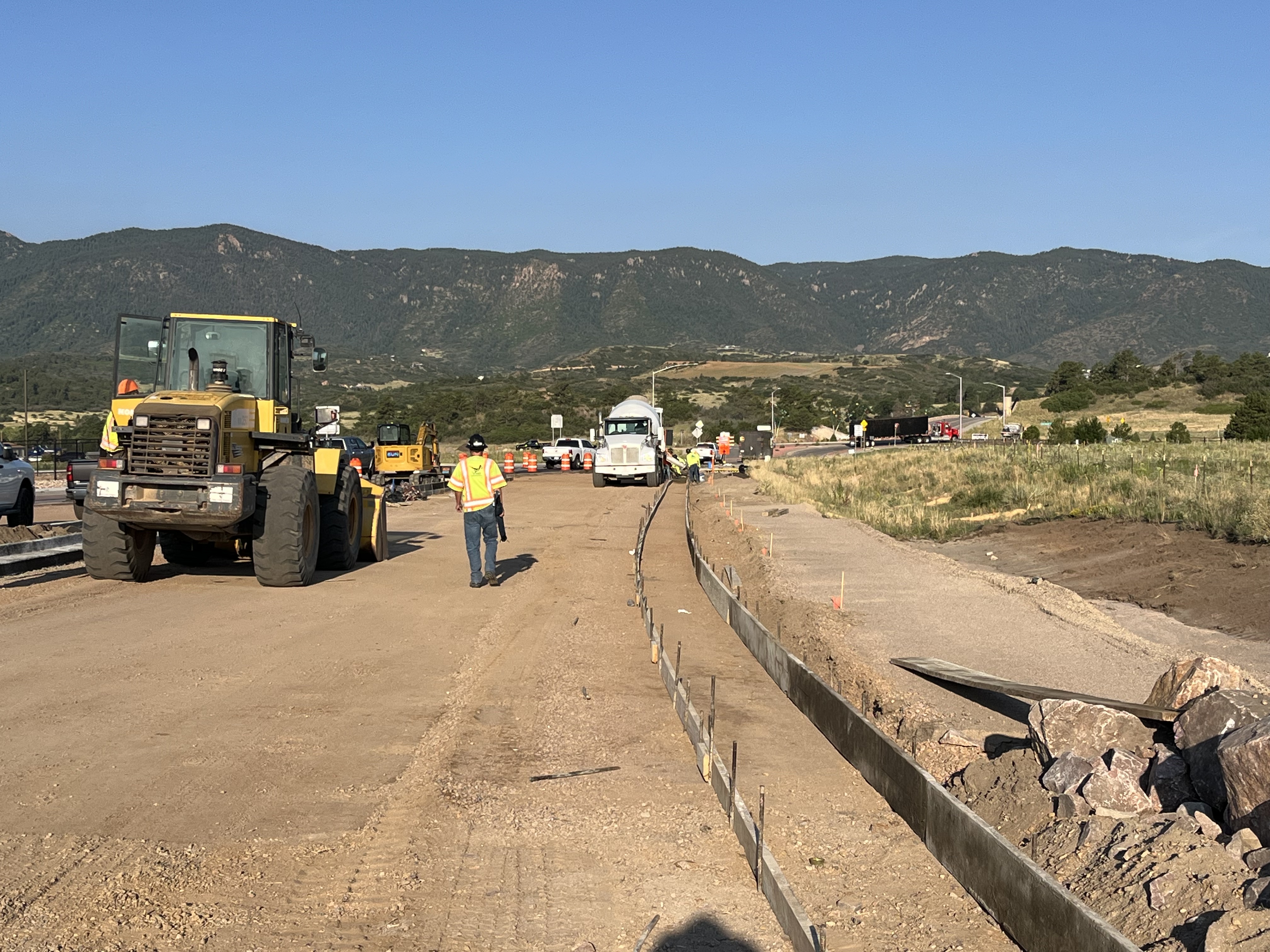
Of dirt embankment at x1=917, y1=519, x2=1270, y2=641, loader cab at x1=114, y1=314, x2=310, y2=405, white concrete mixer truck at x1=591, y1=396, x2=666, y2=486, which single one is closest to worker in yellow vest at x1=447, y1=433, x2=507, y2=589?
loader cab at x1=114, y1=314, x2=310, y2=405

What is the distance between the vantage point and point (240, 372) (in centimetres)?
1612

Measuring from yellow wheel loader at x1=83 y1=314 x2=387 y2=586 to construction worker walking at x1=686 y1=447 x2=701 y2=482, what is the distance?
24902mm

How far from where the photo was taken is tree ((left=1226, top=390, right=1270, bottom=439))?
5494 cm

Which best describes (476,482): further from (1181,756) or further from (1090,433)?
(1090,433)

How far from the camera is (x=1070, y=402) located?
94.2 meters

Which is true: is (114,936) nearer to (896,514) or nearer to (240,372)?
(240,372)

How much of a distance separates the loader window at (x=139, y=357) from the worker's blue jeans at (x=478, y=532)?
4.37 m

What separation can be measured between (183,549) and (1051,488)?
65.9ft

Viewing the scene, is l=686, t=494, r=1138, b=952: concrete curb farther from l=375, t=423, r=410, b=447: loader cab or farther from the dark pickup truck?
l=375, t=423, r=410, b=447: loader cab

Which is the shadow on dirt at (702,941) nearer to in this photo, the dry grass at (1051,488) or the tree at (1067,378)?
the dry grass at (1051,488)

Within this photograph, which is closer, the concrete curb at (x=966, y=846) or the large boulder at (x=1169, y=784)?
the concrete curb at (x=966, y=846)

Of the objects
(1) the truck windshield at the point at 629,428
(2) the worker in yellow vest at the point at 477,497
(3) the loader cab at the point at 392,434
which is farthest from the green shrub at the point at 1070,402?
(2) the worker in yellow vest at the point at 477,497

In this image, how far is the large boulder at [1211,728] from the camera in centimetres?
631

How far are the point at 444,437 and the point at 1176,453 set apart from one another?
220ft
